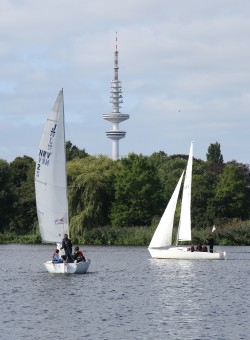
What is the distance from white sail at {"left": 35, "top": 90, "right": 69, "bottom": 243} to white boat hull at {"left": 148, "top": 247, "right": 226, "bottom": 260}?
58.0 feet

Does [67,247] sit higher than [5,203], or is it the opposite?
[5,203]

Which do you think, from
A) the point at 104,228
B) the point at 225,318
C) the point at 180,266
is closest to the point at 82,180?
the point at 104,228

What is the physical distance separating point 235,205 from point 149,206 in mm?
12112

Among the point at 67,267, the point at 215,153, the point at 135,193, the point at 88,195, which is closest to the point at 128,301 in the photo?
the point at 67,267

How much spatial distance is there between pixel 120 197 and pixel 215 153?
75.1m

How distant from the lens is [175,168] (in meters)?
140

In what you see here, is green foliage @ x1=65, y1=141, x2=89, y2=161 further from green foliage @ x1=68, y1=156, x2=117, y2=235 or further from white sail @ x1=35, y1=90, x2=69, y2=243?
white sail @ x1=35, y1=90, x2=69, y2=243

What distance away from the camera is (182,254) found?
7150 centimetres

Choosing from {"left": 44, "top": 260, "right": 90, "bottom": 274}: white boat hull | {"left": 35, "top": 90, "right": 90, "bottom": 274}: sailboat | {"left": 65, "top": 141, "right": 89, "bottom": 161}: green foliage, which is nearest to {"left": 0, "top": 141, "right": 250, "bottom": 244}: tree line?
{"left": 65, "top": 141, "right": 89, "bottom": 161}: green foliage

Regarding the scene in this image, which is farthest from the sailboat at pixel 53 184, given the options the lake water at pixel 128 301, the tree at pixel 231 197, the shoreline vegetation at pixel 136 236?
the tree at pixel 231 197

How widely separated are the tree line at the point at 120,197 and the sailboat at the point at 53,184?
4241 cm

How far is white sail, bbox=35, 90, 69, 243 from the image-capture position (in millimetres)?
54750

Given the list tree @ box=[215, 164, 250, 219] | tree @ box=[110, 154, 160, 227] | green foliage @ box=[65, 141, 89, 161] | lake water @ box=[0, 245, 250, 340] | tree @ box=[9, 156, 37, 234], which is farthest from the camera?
green foliage @ box=[65, 141, 89, 161]

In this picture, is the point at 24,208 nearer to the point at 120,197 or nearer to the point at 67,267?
the point at 120,197
